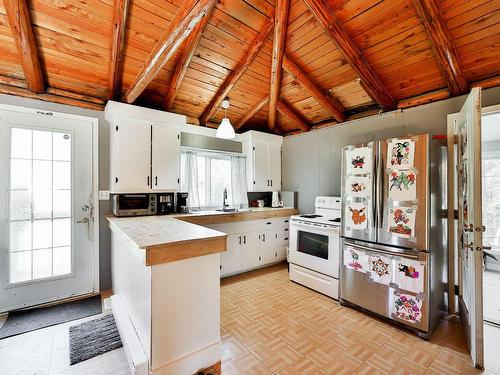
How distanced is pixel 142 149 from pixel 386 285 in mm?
3220

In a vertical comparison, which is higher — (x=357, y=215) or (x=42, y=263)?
(x=357, y=215)

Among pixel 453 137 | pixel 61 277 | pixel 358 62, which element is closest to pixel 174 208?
pixel 61 277

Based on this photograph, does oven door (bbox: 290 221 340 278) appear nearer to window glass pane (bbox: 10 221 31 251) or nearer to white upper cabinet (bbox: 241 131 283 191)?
white upper cabinet (bbox: 241 131 283 191)

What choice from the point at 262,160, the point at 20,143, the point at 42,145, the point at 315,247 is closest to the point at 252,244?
the point at 315,247

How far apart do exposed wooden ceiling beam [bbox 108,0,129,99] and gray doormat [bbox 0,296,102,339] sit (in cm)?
256

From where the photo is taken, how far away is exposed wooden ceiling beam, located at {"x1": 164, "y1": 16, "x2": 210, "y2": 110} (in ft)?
8.48

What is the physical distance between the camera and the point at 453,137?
258 centimetres

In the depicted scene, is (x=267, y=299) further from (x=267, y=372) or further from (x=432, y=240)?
(x=432, y=240)

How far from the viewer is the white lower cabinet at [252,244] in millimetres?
3539

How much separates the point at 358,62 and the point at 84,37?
300 cm

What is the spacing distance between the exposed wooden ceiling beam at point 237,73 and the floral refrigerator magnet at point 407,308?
317 centimetres

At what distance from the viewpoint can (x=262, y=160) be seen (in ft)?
14.4

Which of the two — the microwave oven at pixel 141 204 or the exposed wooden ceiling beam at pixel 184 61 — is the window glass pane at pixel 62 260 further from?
the exposed wooden ceiling beam at pixel 184 61

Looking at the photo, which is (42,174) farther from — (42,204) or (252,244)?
(252,244)
